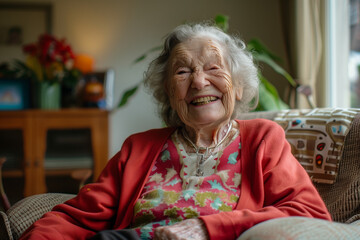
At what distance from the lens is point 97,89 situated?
11.8ft

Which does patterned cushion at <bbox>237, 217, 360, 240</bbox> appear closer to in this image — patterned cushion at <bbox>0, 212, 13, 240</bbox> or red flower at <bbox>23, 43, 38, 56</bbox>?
patterned cushion at <bbox>0, 212, 13, 240</bbox>

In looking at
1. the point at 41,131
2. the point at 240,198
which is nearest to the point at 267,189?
the point at 240,198

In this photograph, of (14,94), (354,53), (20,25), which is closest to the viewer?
(354,53)

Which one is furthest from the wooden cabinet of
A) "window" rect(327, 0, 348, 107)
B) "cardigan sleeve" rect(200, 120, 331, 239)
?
"cardigan sleeve" rect(200, 120, 331, 239)

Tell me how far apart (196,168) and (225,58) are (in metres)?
0.39

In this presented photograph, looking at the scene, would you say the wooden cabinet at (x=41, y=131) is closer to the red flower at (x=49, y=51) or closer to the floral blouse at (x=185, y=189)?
the red flower at (x=49, y=51)

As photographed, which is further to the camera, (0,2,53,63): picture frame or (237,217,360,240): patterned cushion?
(0,2,53,63): picture frame

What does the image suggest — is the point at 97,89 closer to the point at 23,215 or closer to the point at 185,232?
the point at 23,215

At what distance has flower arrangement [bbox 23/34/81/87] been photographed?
3.43 m

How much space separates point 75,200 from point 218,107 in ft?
1.80

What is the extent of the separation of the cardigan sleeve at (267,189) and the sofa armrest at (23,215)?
60 centimetres

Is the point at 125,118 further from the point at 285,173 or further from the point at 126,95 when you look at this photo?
the point at 285,173

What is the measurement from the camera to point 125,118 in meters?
3.83

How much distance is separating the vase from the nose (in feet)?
8.00
